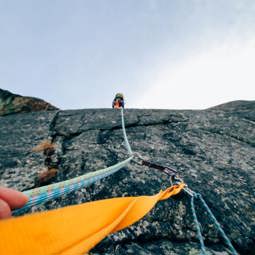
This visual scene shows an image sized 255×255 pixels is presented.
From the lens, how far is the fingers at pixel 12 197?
1.09 meters

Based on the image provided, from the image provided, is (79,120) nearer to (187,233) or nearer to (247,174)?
(247,174)

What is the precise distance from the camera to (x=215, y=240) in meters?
2.92

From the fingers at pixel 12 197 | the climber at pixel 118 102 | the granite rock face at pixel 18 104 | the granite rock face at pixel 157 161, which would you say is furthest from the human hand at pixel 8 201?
the climber at pixel 118 102

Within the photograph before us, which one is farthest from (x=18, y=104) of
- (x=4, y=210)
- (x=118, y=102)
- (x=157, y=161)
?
(x=4, y=210)

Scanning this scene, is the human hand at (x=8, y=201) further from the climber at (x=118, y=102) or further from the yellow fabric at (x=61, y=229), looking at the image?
the climber at (x=118, y=102)

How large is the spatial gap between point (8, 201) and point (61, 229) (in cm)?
26

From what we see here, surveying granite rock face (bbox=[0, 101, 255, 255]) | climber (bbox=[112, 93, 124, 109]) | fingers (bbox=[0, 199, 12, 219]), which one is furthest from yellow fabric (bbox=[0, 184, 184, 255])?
climber (bbox=[112, 93, 124, 109])

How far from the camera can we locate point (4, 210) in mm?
1097

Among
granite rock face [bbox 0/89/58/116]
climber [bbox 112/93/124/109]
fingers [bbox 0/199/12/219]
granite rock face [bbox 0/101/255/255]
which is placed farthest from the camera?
climber [bbox 112/93/124/109]

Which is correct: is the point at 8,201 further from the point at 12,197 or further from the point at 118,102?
the point at 118,102

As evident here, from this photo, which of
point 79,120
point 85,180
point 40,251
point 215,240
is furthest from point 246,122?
point 40,251

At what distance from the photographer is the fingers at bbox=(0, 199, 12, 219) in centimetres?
108

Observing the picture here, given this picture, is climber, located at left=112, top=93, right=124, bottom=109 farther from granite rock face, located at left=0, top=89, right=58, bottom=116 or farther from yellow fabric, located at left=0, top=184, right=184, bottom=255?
yellow fabric, located at left=0, top=184, right=184, bottom=255

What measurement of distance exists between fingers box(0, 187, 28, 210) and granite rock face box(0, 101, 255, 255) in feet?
5.38
